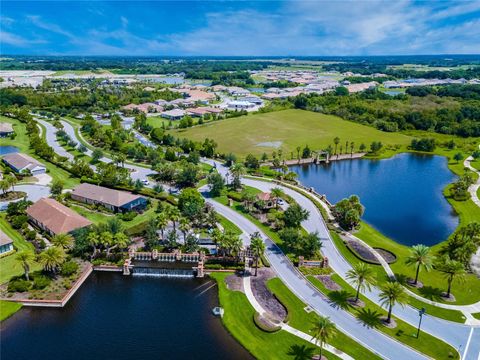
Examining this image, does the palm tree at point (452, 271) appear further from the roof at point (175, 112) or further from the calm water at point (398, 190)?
the roof at point (175, 112)

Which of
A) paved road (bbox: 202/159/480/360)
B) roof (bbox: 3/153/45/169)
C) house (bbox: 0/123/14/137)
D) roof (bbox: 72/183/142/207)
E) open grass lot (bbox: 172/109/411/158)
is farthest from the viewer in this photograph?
house (bbox: 0/123/14/137)

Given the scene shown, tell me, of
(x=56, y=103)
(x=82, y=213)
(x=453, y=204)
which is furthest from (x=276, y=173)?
(x=56, y=103)

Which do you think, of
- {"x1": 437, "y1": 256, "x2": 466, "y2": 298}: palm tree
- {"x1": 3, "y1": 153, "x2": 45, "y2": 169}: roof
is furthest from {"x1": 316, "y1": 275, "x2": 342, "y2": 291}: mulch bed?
{"x1": 3, "y1": 153, "x2": 45, "y2": 169}: roof

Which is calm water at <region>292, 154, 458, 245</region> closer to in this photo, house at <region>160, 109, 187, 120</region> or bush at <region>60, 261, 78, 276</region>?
bush at <region>60, 261, 78, 276</region>

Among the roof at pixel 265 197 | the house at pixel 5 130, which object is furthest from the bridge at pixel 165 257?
the house at pixel 5 130

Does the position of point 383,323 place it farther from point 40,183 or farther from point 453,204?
point 40,183
